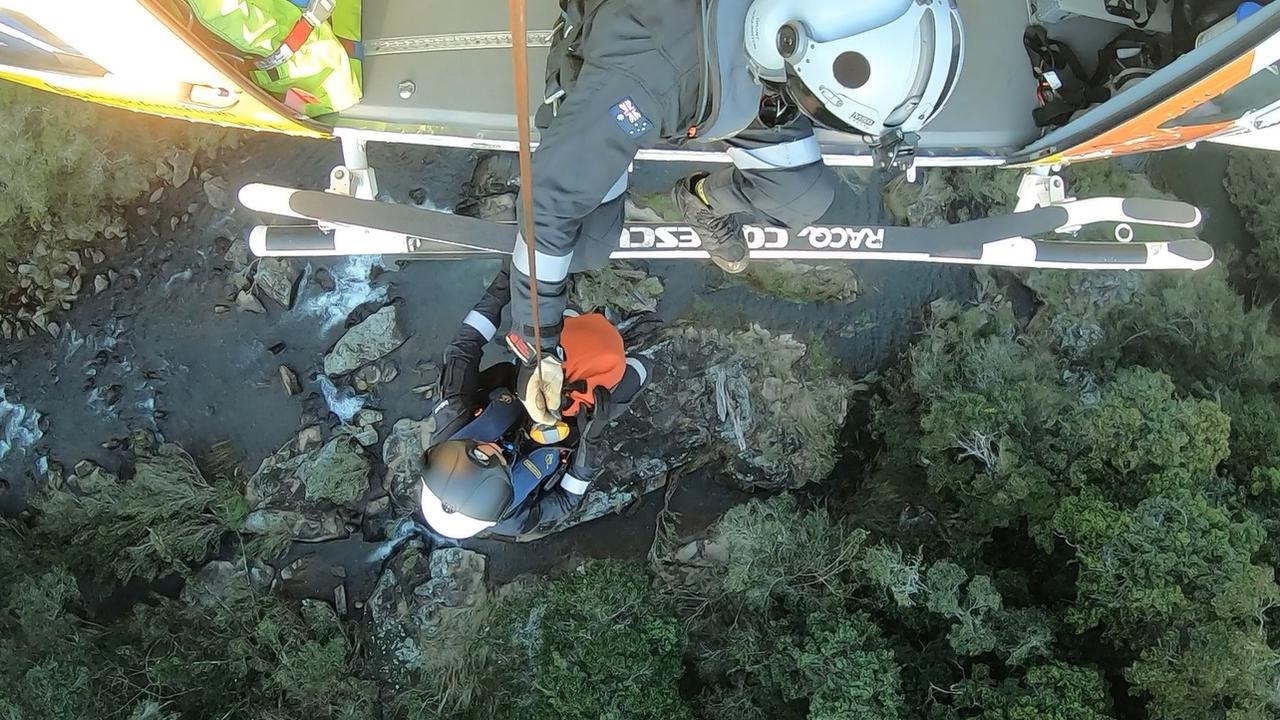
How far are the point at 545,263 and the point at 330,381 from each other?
242cm

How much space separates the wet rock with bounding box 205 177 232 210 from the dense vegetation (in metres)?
0.47

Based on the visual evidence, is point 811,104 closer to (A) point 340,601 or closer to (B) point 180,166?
(A) point 340,601

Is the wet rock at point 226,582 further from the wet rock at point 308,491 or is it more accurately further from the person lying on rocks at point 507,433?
the person lying on rocks at point 507,433

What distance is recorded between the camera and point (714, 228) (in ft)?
8.59

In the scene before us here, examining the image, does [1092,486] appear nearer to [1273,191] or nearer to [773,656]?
[773,656]

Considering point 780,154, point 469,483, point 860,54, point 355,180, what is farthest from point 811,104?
point 355,180

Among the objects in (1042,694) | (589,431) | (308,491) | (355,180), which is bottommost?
(308,491)

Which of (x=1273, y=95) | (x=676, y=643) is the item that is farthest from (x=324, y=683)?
(x=1273, y=95)

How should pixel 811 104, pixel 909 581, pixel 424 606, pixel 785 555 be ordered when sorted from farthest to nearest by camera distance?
pixel 424 606, pixel 785 555, pixel 909 581, pixel 811 104

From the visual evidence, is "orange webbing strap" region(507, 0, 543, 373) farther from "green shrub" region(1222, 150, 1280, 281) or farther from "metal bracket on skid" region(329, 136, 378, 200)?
"green shrub" region(1222, 150, 1280, 281)

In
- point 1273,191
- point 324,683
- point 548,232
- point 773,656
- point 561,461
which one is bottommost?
point 324,683

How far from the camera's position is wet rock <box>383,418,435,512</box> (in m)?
3.91

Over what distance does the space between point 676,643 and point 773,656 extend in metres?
0.39

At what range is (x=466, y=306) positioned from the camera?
13.2ft
